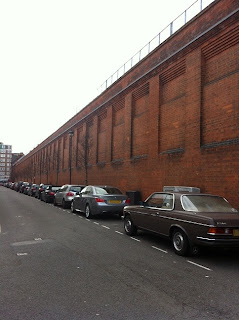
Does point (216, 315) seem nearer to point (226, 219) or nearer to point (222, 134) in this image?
point (226, 219)

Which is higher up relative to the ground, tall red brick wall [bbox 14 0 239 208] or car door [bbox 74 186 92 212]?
tall red brick wall [bbox 14 0 239 208]

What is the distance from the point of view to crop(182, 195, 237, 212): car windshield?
6731 millimetres

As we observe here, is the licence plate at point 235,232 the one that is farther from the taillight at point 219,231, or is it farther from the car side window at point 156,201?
the car side window at point 156,201

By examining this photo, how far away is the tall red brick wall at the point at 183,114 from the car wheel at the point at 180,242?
494 centimetres

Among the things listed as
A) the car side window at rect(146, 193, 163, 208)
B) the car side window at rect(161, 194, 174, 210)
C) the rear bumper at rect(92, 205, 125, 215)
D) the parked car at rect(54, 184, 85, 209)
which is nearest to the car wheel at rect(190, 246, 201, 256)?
the car side window at rect(161, 194, 174, 210)

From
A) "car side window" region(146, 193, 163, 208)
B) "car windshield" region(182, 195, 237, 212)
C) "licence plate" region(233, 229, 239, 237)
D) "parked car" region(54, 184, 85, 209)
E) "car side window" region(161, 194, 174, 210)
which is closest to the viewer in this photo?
"licence plate" region(233, 229, 239, 237)

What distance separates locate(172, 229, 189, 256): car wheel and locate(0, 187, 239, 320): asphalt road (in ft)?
0.57

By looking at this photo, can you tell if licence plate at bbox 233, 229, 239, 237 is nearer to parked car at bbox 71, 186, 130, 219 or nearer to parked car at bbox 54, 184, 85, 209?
parked car at bbox 71, 186, 130, 219

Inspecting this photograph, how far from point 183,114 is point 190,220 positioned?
9252 millimetres

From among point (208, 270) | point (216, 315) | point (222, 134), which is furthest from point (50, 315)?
point (222, 134)

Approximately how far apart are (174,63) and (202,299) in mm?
13505

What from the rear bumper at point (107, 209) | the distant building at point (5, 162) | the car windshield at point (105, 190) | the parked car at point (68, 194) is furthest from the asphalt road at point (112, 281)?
the distant building at point (5, 162)

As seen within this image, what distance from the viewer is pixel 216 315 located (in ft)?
11.7

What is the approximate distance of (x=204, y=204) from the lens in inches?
272
